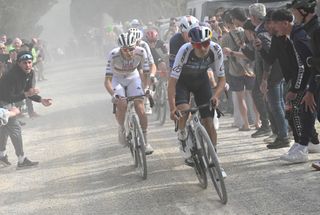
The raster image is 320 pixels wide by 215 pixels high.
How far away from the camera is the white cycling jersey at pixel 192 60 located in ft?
25.1

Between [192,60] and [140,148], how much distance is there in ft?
5.00

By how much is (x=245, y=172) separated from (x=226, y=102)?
5.84m

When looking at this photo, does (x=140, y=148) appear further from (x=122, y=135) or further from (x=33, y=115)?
(x=33, y=115)

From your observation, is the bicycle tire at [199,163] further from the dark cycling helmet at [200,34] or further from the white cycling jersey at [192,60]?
the dark cycling helmet at [200,34]

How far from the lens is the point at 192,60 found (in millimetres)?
7762

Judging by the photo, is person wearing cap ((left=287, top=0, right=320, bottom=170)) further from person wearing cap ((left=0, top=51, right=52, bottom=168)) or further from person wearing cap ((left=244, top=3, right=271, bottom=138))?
person wearing cap ((left=0, top=51, right=52, bottom=168))

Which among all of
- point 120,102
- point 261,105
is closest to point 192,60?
point 120,102

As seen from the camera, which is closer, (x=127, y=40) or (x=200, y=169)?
(x=200, y=169)

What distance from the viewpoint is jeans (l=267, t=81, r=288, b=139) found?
375 inches

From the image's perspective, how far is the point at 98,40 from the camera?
5472cm

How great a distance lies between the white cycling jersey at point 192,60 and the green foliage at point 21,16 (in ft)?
112

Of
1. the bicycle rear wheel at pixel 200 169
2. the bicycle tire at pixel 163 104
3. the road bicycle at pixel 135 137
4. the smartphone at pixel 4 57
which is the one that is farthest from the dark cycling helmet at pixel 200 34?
the smartphone at pixel 4 57

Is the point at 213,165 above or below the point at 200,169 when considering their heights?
above

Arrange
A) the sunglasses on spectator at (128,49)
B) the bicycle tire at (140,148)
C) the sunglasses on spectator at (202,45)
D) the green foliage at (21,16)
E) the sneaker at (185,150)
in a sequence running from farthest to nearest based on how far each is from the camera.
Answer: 1. the green foliage at (21,16)
2. the sunglasses on spectator at (128,49)
3. the bicycle tire at (140,148)
4. the sneaker at (185,150)
5. the sunglasses on spectator at (202,45)
